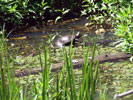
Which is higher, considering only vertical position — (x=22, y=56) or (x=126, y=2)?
(x=126, y=2)

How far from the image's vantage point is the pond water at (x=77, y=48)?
12.6ft

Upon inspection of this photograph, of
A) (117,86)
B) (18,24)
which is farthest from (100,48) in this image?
(18,24)

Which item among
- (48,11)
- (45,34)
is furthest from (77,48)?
(48,11)

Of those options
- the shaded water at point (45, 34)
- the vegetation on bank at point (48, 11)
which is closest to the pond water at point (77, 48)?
the shaded water at point (45, 34)

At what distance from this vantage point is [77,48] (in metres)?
5.29


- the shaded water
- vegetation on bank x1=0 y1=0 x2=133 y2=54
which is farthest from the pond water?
vegetation on bank x1=0 y1=0 x2=133 y2=54

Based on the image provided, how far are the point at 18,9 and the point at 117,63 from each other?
2821 mm

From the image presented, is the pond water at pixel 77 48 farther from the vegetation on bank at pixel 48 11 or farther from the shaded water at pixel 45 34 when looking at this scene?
the vegetation on bank at pixel 48 11

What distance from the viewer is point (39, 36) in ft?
19.9

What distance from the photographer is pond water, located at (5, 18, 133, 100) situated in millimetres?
3848

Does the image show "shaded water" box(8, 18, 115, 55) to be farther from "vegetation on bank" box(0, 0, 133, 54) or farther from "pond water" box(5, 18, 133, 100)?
"vegetation on bank" box(0, 0, 133, 54)

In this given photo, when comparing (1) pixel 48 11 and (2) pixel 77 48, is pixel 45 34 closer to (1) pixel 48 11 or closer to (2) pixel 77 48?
(2) pixel 77 48

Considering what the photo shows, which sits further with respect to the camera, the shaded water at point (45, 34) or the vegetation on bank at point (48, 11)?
the vegetation on bank at point (48, 11)

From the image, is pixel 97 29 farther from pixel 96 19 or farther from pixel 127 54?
pixel 127 54
